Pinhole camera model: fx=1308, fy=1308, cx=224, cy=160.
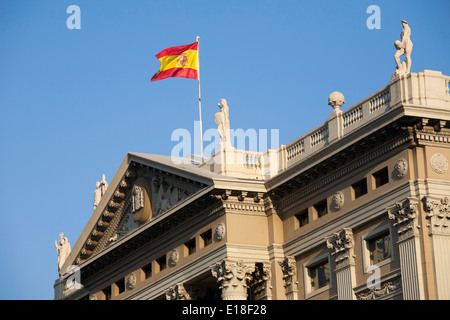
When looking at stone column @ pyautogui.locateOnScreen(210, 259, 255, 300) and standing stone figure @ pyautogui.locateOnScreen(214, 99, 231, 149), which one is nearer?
stone column @ pyautogui.locateOnScreen(210, 259, 255, 300)

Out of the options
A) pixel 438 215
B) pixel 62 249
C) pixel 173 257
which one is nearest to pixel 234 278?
pixel 173 257

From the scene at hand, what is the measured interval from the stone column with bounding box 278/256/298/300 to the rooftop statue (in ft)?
35.9

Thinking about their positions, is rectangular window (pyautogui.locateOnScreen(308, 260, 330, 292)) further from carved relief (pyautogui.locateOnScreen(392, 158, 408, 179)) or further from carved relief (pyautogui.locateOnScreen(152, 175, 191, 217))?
carved relief (pyautogui.locateOnScreen(152, 175, 191, 217))

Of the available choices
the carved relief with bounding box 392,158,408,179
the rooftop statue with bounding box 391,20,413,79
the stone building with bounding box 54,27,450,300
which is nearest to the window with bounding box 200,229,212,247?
the stone building with bounding box 54,27,450,300

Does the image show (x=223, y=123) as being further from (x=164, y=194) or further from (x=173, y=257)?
(x=173, y=257)

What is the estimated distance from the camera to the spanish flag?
73.2 meters

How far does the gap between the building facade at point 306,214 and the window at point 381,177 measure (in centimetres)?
5

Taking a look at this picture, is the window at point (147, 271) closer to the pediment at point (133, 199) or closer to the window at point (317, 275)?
the pediment at point (133, 199)

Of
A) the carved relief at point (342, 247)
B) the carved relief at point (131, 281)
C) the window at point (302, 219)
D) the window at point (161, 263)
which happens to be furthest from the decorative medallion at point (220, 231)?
the carved relief at point (131, 281)

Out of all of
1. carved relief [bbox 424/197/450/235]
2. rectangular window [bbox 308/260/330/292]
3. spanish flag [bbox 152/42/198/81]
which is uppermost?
spanish flag [bbox 152/42/198/81]

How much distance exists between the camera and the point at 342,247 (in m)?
60.2

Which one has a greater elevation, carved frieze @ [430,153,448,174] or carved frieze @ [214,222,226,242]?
carved frieze @ [430,153,448,174]

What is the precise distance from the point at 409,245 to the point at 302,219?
354 inches
